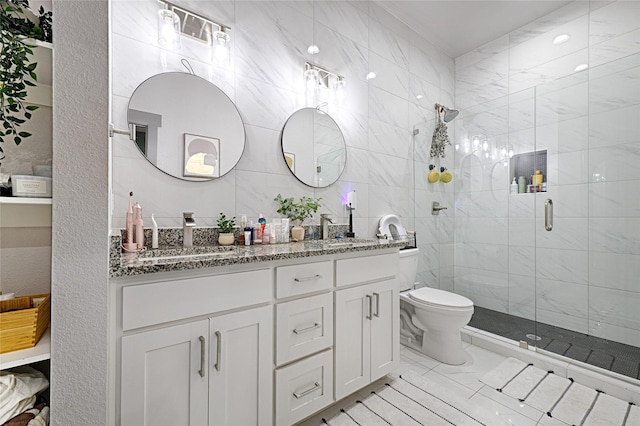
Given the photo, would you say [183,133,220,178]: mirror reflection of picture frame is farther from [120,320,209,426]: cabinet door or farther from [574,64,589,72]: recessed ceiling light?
[574,64,589,72]: recessed ceiling light

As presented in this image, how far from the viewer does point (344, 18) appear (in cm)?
235

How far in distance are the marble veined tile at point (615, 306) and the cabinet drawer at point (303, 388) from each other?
7.23 ft

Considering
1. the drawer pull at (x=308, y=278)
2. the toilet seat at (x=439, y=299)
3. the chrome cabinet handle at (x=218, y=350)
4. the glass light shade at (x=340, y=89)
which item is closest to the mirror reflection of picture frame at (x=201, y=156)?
the drawer pull at (x=308, y=278)

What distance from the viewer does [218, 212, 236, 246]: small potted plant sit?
65.1 inches

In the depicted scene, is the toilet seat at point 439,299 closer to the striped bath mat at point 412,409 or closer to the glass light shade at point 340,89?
the striped bath mat at point 412,409

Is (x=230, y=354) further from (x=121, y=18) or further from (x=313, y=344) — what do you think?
(x=121, y=18)

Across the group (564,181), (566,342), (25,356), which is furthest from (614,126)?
(25,356)

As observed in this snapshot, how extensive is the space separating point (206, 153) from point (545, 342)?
275 cm

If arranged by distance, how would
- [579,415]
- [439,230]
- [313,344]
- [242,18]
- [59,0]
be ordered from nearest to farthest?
[59,0]
[313,344]
[579,415]
[242,18]
[439,230]

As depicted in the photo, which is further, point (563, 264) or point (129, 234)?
point (563, 264)

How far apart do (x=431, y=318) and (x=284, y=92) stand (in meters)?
1.93

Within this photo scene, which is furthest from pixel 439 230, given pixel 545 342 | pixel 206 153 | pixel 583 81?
pixel 206 153

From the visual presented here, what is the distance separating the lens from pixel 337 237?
2.23 metres

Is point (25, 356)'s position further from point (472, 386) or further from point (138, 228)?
point (472, 386)
